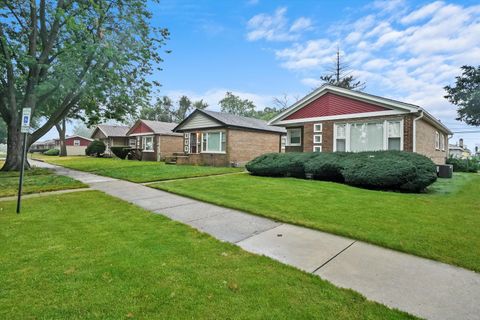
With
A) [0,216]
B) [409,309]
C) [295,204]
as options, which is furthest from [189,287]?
[0,216]

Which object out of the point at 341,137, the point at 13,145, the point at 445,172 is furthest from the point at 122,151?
the point at 445,172

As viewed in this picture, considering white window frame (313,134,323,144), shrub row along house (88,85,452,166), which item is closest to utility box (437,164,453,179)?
shrub row along house (88,85,452,166)

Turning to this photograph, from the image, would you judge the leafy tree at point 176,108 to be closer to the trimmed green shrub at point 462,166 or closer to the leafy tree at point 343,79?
the leafy tree at point 343,79

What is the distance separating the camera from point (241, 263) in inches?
135

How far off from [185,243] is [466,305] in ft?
11.7

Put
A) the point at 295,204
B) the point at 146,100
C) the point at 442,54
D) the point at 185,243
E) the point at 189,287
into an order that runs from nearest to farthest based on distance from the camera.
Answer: the point at 189,287 → the point at 185,243 → the point at 295,204 → the point at 442,54 → the point at 146,100

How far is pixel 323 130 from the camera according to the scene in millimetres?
14930

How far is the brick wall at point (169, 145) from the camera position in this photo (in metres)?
27.1

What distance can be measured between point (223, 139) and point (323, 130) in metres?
7.50

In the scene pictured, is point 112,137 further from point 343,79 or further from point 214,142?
point 343,79

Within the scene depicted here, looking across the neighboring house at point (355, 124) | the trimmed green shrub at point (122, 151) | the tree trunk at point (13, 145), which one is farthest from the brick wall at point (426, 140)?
the trimmed green shrub at point (122, 151)

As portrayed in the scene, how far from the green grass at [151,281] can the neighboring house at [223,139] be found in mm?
14327

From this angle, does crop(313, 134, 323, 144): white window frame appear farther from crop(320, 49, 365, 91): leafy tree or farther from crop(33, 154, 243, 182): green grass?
crop(320, 49, 365, 91): leafy tree

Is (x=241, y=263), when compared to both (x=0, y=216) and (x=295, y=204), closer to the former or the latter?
(x=295, y=204)
